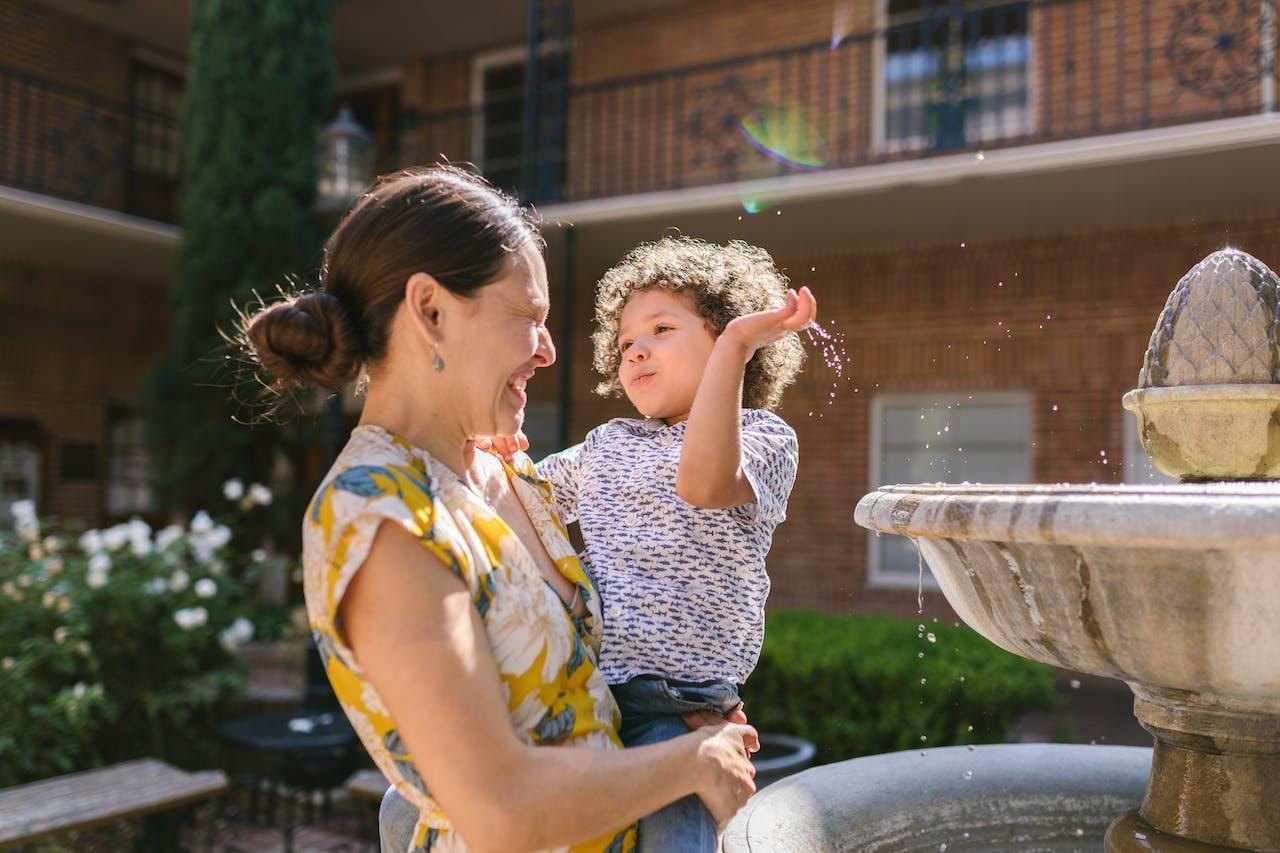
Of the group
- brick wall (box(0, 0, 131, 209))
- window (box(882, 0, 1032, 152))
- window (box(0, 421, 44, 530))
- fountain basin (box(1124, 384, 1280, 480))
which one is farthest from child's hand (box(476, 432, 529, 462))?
window (box(0, 421, 44, 530))

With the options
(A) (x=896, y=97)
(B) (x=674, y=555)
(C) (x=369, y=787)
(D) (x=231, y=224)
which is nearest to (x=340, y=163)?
(D) (x=231, y=224)

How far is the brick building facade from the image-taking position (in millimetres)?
7617

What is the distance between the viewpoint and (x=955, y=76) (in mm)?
8602

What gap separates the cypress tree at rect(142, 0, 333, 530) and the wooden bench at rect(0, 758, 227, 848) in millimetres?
4817

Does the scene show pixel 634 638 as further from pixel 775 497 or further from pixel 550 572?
pixel 775 497

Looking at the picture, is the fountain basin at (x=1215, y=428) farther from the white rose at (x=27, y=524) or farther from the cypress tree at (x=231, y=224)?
the cypress tree at (x=231, y=224)

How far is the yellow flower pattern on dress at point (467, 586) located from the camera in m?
1.12

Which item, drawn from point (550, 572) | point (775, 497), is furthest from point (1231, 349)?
point (550, 572)

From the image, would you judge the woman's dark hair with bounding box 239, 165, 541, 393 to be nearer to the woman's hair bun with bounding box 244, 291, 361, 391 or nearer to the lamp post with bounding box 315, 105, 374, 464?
the woman's hair bun with bounding box 244, 291, 361, 391

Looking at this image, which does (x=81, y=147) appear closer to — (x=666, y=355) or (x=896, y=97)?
(x=896, y=97)

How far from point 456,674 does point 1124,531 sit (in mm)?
1012

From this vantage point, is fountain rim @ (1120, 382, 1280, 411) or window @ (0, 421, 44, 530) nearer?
fountain rim @ (1120, 382, 1280, 411)

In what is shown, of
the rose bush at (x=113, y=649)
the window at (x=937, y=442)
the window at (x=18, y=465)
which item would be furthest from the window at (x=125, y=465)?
the window at (x=937, y=442)

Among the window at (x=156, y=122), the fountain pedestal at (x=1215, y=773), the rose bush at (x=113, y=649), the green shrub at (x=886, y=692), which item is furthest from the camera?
the window at (x=156, y=122)
